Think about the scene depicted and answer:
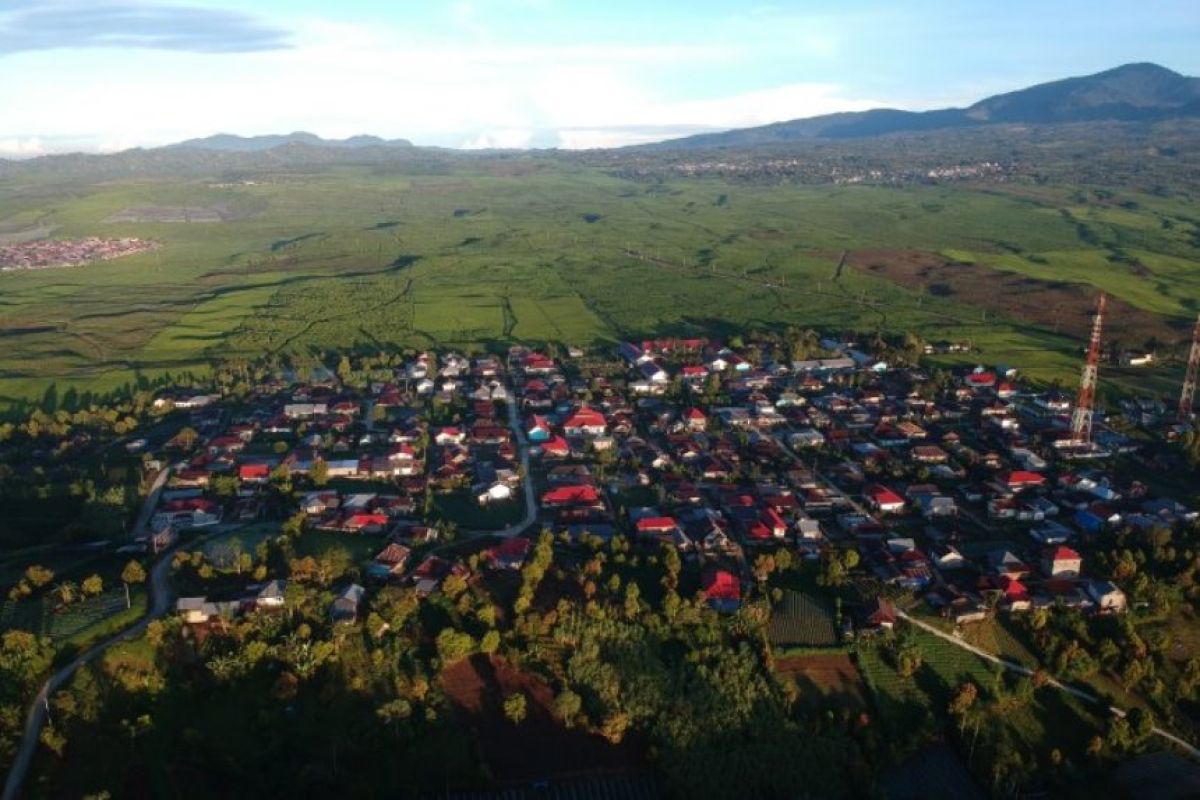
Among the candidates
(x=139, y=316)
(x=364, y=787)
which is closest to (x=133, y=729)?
(x=364, y=787)

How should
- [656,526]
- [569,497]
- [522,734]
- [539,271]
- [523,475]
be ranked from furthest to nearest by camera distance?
[539,271], [523,475], [569,497], [656,526], [522,734]

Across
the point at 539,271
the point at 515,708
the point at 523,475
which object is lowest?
the point at 515,708

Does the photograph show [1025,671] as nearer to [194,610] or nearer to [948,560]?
[948,560]

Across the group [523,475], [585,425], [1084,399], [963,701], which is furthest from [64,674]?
[1084,399]

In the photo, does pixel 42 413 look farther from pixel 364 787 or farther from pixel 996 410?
pixel 996 410

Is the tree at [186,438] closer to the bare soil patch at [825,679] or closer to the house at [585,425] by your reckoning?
the house at [585,425]

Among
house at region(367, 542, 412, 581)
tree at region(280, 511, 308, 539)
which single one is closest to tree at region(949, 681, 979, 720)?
house at region(367, 542, 412, 581)

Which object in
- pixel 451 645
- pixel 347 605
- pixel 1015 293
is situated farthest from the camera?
pixel 1015 293
